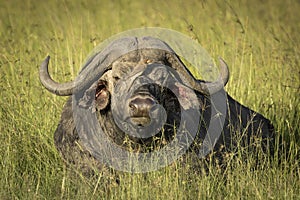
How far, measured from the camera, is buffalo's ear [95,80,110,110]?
5.71 metres

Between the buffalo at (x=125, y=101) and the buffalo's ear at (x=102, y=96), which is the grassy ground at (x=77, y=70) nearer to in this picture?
the buffalo at (x=125, y=101)

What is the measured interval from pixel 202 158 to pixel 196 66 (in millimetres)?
2053

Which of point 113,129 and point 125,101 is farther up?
point 125,101

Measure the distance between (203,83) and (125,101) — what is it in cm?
95

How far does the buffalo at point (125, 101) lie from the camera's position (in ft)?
18.3

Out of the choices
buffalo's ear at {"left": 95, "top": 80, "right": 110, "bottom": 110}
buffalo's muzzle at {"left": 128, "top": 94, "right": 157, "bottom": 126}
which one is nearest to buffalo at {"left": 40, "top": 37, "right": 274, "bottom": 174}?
buffalo's ear at {"left": 95, "top": 80, "right": 110, "bottom": 110}

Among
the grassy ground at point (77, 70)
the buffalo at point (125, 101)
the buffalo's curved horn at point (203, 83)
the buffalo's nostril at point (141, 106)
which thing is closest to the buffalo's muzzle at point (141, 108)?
the buffalo's nostril at point (141, 106)

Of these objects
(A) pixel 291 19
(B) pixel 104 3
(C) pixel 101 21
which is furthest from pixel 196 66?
(B) pixel 104 3

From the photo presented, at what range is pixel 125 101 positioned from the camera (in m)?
5.38

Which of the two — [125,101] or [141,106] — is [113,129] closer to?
[125,101]

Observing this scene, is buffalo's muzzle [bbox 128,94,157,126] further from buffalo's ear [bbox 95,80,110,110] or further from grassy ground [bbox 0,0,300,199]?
buffalo's ear [bbox 95,80,110,110]

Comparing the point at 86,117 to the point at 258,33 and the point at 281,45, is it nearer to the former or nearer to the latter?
the point at 281,45

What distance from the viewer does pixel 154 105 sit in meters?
5.03

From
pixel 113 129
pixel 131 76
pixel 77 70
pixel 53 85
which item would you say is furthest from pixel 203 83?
pixel 77 70
